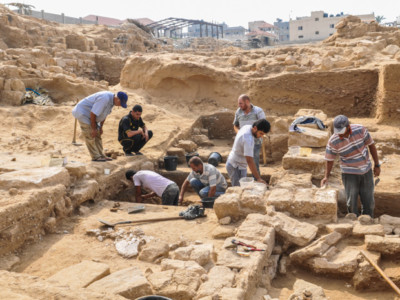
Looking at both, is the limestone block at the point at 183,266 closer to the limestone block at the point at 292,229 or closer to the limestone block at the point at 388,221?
the limestone block at the point at 292,229

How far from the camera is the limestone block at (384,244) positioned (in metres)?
3.76

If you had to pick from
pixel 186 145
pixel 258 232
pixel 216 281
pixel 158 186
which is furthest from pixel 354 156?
pixel 186 145

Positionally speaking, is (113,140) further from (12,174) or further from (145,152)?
(12,174)

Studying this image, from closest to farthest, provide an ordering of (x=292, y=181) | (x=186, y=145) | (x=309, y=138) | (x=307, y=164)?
(x=292, y=181), (x=307, y=164), (x=309, y=138), (x=186, y=145)

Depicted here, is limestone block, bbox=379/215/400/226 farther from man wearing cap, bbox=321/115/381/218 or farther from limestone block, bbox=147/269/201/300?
limestone block, bbox=147/269/201/300

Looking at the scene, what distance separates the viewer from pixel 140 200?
249 inches

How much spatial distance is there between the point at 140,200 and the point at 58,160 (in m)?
1.52

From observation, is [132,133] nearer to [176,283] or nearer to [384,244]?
[176,283]

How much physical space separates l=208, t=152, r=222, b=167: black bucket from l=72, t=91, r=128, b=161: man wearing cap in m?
2.35

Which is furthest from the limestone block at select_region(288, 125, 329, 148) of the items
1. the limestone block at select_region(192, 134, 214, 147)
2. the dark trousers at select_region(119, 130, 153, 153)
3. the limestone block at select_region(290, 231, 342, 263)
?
the limestone block at select_region(192, 134, 214, 147)

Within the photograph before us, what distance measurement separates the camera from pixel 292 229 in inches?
163

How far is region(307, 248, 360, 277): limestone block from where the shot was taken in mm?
3713

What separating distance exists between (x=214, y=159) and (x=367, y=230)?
14.5 ft

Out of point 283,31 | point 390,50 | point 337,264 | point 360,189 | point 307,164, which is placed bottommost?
point 337,264
